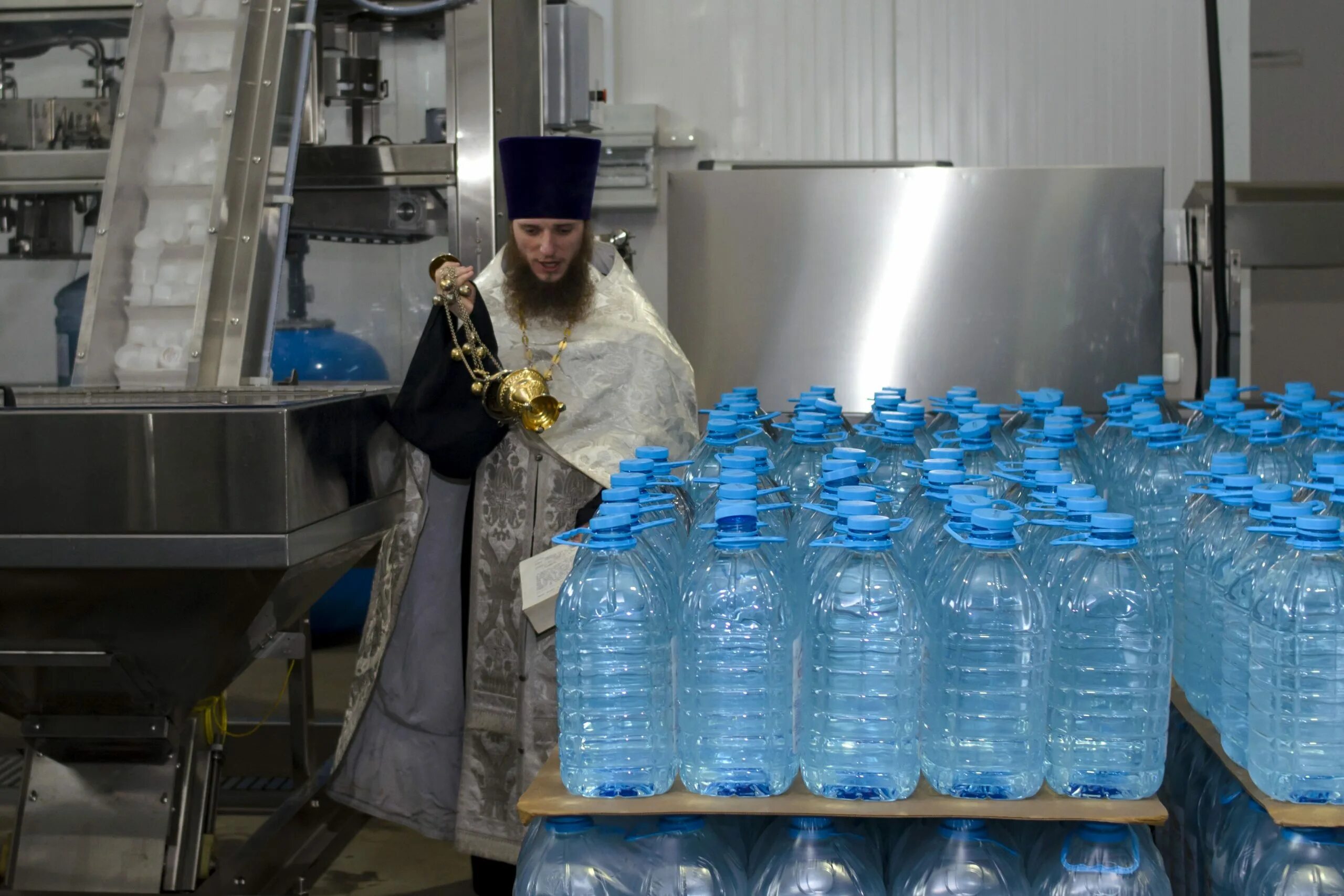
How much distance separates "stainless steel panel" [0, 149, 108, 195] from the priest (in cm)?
155

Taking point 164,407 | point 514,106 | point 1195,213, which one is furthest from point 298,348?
point 1195,213

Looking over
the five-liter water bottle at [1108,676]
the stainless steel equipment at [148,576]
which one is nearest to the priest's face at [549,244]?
the stainless steel equipment at [148,576]

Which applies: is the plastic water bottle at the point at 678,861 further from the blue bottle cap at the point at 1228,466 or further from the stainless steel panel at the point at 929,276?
the stainless steel panel at the point at 929,276

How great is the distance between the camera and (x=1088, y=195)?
12.6ft

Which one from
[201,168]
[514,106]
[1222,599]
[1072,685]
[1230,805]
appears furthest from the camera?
[514,106]

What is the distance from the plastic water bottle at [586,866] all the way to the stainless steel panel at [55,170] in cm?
290

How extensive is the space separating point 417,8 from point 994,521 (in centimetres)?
244

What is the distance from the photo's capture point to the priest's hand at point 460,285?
2516mm

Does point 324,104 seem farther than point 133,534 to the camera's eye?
Yes

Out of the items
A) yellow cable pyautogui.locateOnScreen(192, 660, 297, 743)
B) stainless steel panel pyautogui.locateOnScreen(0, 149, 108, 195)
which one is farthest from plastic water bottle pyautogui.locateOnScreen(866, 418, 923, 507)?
stainless steel panel pyautogui.locateOnScreen(0, 149, 108, 195)

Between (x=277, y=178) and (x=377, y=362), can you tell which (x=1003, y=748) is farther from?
(x=377, y=362)

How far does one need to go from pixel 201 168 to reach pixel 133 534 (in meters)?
1.17

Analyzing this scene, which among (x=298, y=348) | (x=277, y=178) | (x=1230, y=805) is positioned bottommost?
(x=1230, y=805)

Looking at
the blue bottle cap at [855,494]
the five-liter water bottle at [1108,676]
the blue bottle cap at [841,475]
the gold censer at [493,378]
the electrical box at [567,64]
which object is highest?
the electrical box at [567,64]
